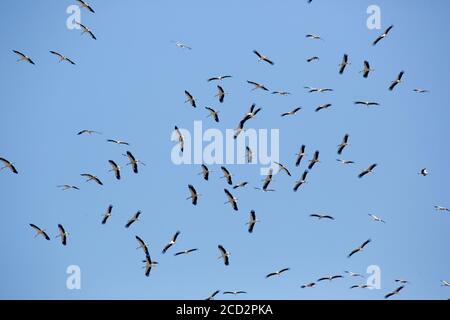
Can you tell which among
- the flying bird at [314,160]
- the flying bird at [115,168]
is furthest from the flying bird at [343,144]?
the flying bird at [115,168]

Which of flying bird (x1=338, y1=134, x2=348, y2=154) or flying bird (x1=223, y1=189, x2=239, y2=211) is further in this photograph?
flying bird (x1=338, y1=134, x2=348, y2=154)

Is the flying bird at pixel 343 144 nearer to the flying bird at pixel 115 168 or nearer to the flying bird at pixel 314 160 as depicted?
the flying bird at pixel 314 160

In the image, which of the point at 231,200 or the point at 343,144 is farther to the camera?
the point at 343,144

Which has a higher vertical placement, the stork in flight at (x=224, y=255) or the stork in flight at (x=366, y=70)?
the stork in flight at (x=366, y=70)

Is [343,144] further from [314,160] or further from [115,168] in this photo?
[115,168]

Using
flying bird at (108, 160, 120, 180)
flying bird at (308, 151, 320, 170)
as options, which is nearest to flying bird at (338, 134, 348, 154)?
flying bird at (308, 151, 320, 170)

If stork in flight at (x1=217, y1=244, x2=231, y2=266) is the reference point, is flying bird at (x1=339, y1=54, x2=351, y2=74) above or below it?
above

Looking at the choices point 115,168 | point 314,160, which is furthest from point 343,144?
point 115,168

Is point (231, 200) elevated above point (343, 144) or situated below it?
below

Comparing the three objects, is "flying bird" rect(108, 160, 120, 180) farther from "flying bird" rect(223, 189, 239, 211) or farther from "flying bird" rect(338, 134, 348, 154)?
"flying bird" rect(338, 134, 348, 154)
